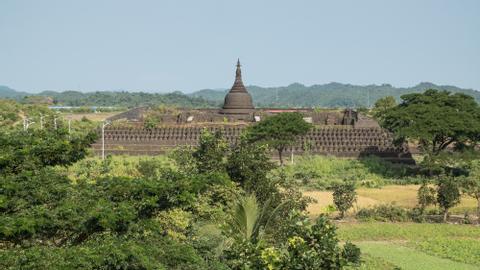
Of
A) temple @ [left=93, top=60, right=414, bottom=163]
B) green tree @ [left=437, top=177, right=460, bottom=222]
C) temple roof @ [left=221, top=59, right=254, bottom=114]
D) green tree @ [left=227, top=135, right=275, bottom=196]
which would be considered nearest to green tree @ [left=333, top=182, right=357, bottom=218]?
green tree @ [left=437, top=177, right=460, bottom=222]

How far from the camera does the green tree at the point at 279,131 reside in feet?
168

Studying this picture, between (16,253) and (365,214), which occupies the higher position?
(16,253)

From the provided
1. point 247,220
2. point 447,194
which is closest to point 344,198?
point 447,194

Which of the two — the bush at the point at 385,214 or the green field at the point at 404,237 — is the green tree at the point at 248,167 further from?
the bush at the point at 385,214

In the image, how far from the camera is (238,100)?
72.7m

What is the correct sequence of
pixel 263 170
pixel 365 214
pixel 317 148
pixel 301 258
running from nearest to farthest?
1. pixel 301 258
2. pixel 263 170
3. pixel 365 214
4. pixel 317 148

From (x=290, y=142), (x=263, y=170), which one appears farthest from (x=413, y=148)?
(x=263, y=170)

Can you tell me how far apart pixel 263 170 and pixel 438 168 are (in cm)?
2399

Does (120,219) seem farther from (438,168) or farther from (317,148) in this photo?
(317,148)

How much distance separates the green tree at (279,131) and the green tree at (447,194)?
19.5 meters

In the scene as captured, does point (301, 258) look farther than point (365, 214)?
No

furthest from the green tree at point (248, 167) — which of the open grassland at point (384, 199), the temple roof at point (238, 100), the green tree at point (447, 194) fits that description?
the temple roof at point (238, 100)

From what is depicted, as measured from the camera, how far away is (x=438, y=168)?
43.8 metres

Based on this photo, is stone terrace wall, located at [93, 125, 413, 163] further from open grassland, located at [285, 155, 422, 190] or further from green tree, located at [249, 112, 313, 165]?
green tree, located at [249, 112, 313, 165]
